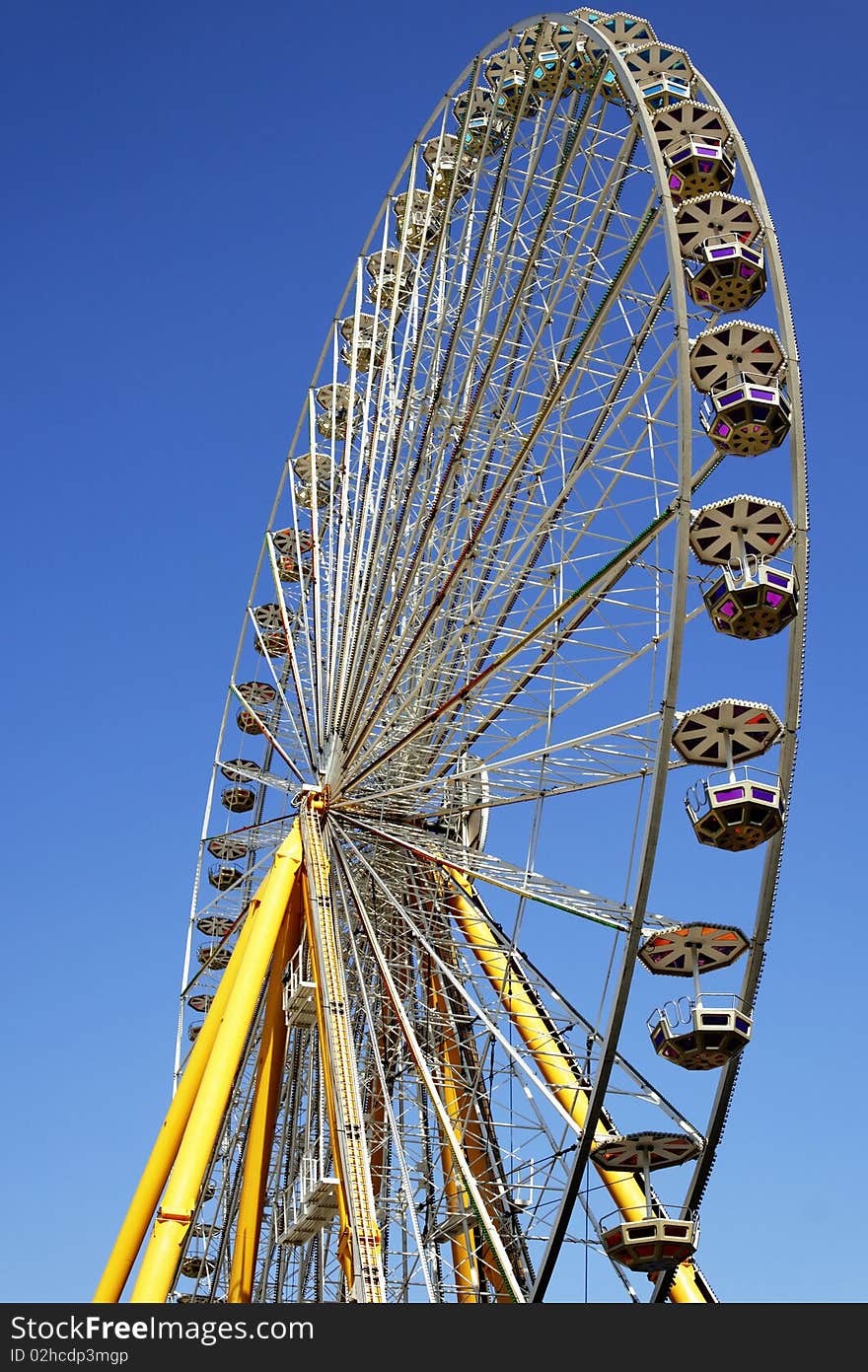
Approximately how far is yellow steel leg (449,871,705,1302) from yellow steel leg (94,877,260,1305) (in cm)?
298

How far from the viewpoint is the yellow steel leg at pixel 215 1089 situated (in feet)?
63.4

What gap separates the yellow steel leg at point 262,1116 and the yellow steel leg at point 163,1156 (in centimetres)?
93

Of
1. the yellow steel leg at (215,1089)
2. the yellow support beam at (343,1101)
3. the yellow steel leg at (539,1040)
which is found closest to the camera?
the yellow support beam at (343,1101)

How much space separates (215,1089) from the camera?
69.4ft

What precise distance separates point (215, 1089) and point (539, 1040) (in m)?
4.07

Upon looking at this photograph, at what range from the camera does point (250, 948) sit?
74.8 feet

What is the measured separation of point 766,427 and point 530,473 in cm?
515

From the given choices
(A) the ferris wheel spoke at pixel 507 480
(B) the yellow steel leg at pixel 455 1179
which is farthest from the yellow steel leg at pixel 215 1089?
(A) the ferris wheel spoke at pixel 507 480

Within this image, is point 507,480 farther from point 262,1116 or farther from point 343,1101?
point 262,1116

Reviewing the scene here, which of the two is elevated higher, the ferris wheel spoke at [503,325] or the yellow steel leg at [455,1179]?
the ferris wheel spoke at [503,325]

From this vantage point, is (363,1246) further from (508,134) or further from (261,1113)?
(508,134)

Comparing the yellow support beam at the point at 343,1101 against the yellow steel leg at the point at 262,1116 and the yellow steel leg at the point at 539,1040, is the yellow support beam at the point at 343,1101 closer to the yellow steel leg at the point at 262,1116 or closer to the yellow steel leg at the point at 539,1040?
the yellow steel leg at the point at 262,1116

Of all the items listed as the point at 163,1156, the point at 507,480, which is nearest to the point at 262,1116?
the point at 163,1156

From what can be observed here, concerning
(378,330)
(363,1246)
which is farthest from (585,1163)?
(378,330)
